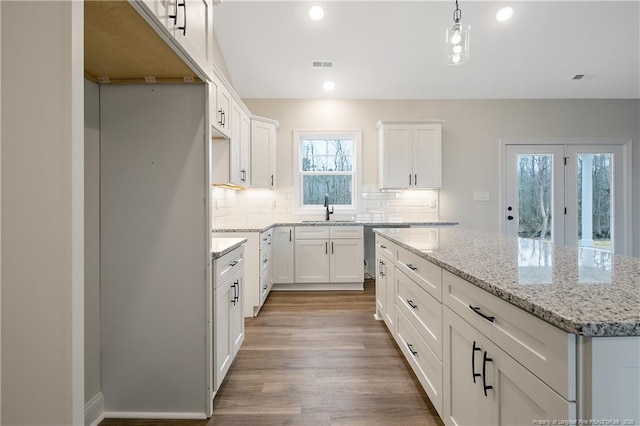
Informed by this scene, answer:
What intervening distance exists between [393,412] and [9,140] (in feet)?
6.22

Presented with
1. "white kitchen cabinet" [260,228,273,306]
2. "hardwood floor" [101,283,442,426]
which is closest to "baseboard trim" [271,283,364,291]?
"white kitchen cabinet" [260,228,273,306]

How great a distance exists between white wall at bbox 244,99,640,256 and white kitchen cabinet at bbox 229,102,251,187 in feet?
4.31

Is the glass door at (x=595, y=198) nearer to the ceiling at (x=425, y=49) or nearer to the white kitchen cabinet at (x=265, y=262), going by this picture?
the ceiling at (x=425, y=49)

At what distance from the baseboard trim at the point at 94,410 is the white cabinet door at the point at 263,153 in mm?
2843

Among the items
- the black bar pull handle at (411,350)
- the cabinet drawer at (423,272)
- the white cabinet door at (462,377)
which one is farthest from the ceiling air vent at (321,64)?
the white cabinet door at (462,377)

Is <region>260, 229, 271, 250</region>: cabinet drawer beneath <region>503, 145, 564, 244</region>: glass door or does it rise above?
beneath

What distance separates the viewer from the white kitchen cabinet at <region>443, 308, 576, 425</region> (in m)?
0.77

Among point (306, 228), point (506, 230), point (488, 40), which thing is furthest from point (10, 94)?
point (506, 230)

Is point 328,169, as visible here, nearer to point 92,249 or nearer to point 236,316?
point 236,316

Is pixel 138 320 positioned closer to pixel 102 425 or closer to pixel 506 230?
pixel 102 425

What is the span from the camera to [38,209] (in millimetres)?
683

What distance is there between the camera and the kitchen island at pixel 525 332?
643 millimetres

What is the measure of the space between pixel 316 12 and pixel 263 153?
5.79 ft

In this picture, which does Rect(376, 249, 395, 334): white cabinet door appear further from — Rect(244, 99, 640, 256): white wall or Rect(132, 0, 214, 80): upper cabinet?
Rect(244, 99, 640, 256): white wall
